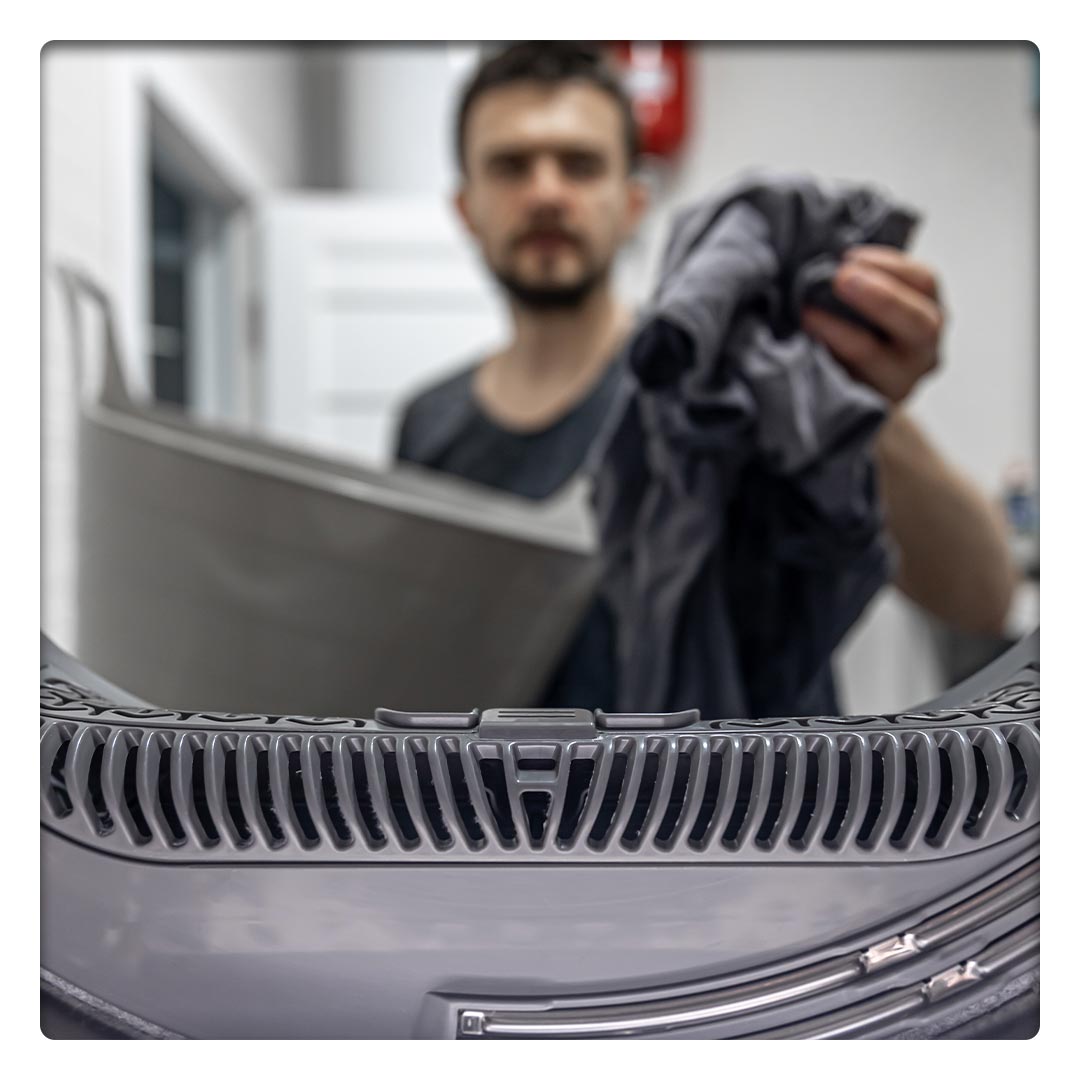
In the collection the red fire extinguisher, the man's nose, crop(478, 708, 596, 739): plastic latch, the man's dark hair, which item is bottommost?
crop(478, 708, 596, 739): plastic latch

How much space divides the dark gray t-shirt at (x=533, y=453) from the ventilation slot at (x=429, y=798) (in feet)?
1.59

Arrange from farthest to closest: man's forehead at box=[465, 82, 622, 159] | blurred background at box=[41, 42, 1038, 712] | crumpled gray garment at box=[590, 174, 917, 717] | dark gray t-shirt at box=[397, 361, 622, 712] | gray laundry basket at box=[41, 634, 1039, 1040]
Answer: blurred background at box=[41, 42, 1038, 712] → man's forehead at box=[465, 82, 622, 159] → dark gray t-shirt at box=[397, 361, 622, 712] → crumpled gray garment at box=[590, 174, 917, 717] → gray laundry basket at box=[41, 634, 1039, 1040]

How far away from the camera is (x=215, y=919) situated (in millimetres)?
195

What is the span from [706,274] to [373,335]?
5.41 ft

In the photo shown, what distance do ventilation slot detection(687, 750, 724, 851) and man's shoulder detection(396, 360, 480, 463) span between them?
0.86 meters

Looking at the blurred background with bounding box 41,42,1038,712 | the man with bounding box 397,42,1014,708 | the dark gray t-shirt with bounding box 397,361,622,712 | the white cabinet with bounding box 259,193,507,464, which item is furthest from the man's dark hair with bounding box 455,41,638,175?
the white cabinet with bounding box 259,193,507,464

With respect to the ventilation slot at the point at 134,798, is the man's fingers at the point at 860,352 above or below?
above

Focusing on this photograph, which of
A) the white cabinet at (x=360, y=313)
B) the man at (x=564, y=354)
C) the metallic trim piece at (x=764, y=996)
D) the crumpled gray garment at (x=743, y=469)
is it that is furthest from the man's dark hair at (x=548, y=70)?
the white cabinet at (x=360, y=313)

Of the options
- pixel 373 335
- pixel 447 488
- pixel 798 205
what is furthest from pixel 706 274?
pixel 373 335

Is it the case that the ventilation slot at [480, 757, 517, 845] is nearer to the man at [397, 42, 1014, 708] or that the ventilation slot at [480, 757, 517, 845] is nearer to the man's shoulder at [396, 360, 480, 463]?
the man at [397, 42, 1014, 708]

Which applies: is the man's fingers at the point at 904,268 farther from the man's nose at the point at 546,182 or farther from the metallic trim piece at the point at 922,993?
the man's nose at the point at 546,182

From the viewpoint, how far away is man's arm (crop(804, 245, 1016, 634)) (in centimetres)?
41

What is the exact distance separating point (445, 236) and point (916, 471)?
151 cm

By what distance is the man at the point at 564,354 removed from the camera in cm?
65
